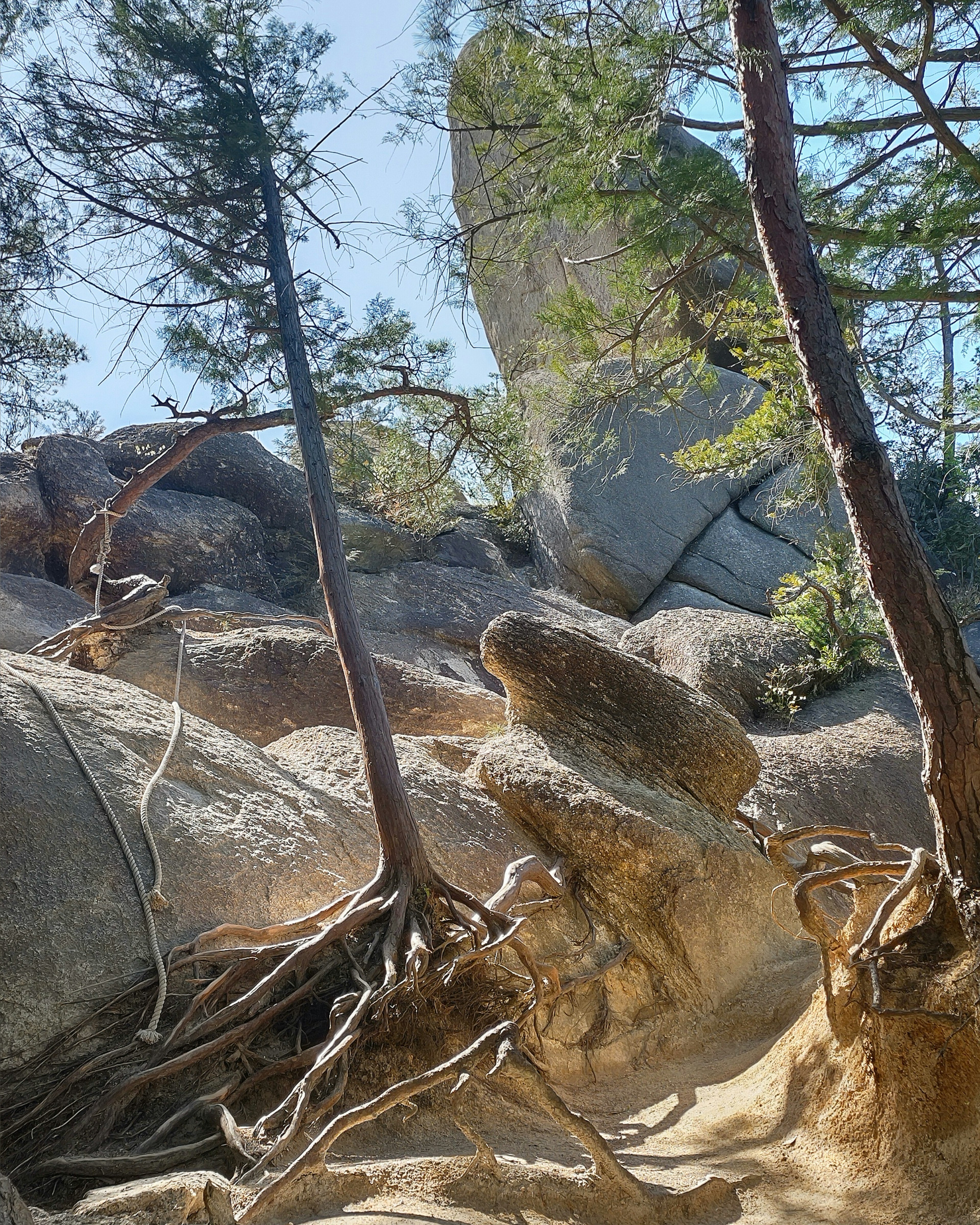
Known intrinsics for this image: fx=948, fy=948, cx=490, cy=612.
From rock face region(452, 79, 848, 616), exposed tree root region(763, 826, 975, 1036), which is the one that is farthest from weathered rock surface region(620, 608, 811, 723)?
exposed tree root region(763, 826, 975, 1036)

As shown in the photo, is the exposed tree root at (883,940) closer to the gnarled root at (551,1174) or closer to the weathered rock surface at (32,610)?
the gnarled root at (551,1174)

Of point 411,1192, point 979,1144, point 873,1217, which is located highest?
point 411,1192

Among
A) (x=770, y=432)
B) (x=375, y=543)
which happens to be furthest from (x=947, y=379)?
(x=375, y=543)

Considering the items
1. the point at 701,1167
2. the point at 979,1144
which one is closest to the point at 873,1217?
the point at 979,1144

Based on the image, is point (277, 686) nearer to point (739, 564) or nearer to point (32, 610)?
point (32, 610)

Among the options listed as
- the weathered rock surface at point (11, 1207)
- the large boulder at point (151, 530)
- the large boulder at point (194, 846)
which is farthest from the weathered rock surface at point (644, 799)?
the large boulder at point (151, 530)

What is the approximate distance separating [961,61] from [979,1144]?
5008 mm

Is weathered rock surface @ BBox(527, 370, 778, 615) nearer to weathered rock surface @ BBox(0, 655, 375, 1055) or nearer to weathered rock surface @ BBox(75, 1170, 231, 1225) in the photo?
weathered rock surface @ BBox(0, 655, 375, 1055)

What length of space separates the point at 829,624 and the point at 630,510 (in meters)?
4.51

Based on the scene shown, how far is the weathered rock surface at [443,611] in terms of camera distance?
34.2ft

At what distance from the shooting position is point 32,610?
8547mm

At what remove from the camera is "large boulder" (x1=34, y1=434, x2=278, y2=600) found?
1042 cm

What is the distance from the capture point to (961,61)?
16.1 ft

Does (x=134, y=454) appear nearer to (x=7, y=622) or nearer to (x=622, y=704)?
(x=7, y=622)
